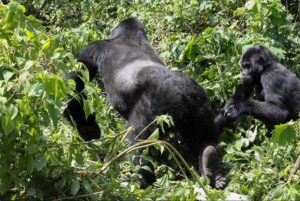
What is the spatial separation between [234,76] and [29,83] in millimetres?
2954

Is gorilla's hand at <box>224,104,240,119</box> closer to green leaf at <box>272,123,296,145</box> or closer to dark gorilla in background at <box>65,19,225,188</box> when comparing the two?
dark gorilla in background at <box>65,19,225,188</box>

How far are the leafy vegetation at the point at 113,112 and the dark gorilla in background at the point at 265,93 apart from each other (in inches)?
6.9

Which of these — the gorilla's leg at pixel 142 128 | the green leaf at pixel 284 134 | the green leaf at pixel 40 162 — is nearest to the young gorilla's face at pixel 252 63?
the gorilla's leg at pixel 142 128

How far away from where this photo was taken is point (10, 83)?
9.73 ft

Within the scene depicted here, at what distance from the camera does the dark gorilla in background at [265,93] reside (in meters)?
5.07

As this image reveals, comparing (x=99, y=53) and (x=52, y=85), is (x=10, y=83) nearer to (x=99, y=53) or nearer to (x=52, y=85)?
(x=52, y=85)

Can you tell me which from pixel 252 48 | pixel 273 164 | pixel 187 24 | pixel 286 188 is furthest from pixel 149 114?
pixel 187 24

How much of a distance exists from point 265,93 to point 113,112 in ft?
4.53

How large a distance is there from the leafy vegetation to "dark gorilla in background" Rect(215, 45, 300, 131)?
176mm

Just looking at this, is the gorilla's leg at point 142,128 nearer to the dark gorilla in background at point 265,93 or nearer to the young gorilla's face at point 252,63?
the dark gorilla in background at point 265,93

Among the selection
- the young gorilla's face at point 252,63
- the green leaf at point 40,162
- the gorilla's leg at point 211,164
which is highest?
the green leaf at point 40,162

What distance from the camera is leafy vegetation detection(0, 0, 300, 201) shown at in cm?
307

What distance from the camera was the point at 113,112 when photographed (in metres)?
5.76

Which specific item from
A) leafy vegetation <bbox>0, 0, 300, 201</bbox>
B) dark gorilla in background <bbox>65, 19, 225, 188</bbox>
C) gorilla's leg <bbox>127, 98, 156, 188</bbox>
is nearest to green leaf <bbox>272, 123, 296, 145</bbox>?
leafy vegetation <bbox>0, 0, 300, 201</bbox>
